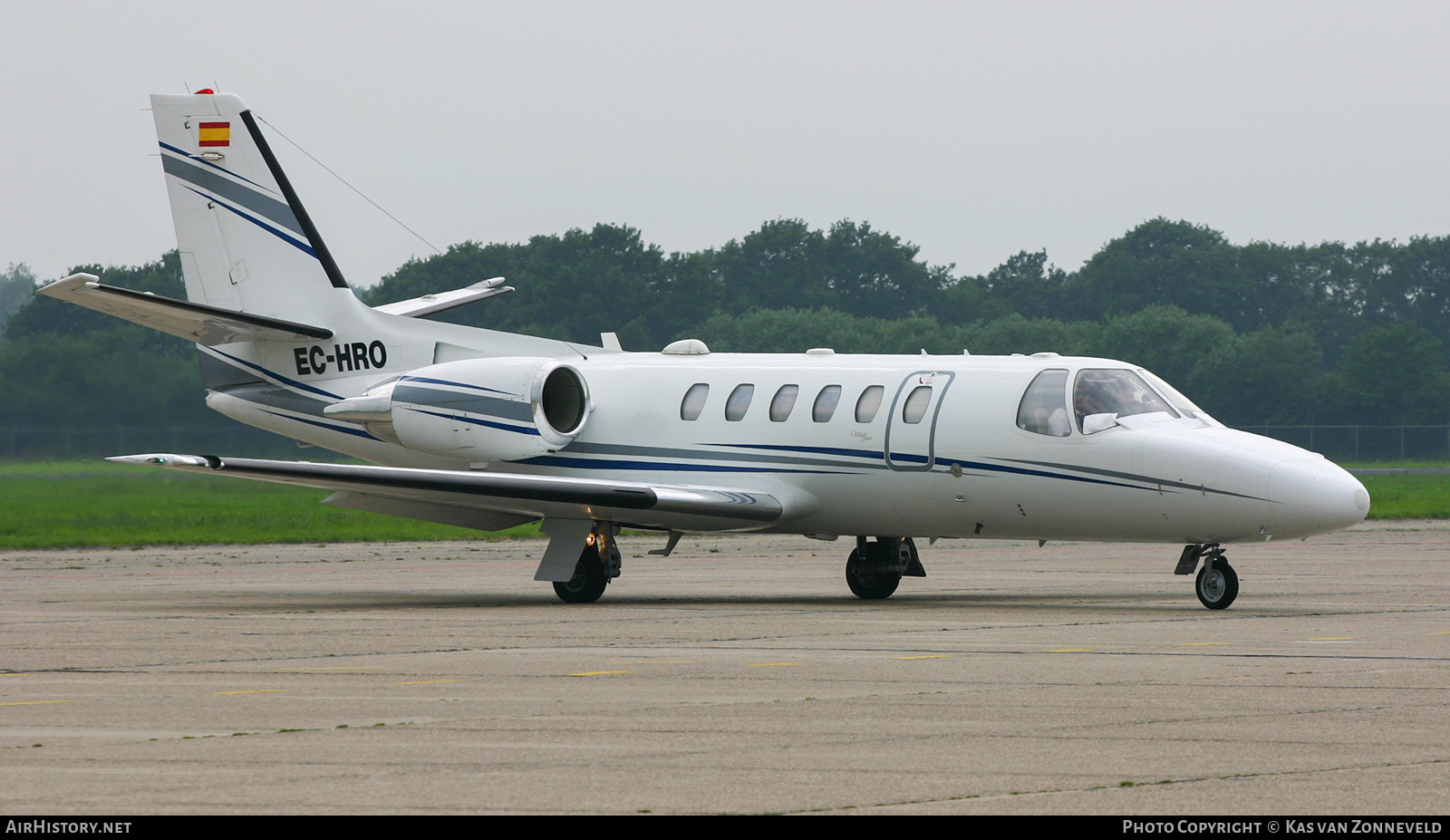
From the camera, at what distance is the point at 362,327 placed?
80.1 feet

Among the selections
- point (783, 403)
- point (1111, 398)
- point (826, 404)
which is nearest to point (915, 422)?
point (826, 404)

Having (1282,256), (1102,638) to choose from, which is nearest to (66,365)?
(1102,638)

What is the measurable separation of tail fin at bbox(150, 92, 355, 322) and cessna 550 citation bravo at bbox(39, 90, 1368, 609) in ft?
0.08

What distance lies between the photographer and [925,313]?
334ft

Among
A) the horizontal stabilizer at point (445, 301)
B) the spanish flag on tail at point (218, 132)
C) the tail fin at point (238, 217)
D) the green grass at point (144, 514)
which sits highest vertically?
the spanish flag on tail at point (218, 132)

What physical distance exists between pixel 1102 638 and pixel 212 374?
44.8 feet

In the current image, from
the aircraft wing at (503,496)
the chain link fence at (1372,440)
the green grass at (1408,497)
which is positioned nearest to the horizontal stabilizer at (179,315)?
the aircraft wing at (503,496)

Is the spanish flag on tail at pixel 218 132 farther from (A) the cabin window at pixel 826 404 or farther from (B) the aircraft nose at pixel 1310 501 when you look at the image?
(B) the aircraft nose at pixel 1310 501

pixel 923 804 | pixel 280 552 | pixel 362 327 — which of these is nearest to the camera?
pixel 923 804

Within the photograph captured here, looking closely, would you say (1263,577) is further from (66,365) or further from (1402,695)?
(66,365)

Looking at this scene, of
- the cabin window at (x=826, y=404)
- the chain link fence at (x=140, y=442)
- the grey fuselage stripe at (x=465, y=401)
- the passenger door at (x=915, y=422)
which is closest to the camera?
the passenger door at (x=915, y=422)

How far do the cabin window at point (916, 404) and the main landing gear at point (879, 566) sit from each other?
179 cm

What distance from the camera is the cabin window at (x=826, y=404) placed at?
69.1 feet

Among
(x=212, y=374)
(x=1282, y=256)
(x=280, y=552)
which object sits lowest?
(x=280, y=552)
